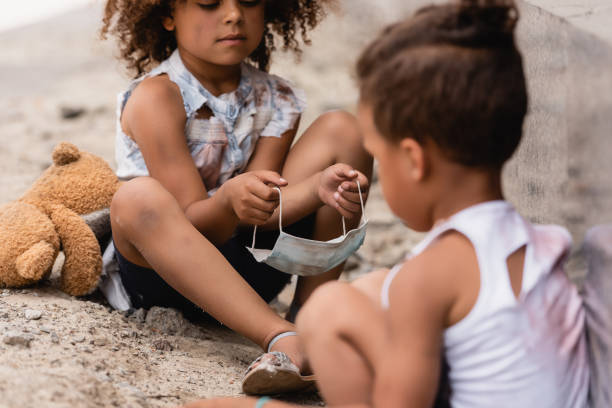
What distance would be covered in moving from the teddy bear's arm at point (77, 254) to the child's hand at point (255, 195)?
502 millimetres

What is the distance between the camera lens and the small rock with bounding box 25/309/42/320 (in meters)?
1.80

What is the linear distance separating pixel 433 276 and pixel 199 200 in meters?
1.01

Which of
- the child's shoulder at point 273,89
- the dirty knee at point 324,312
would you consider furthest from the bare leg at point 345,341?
the child's shoulder at point 273,89

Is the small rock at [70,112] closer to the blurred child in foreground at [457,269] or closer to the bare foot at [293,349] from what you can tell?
the bare foot at [293,349]

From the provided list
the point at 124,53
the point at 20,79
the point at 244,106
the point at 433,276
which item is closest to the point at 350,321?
the point at 433,276

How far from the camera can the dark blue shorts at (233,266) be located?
6.61 feet

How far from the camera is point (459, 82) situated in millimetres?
1091

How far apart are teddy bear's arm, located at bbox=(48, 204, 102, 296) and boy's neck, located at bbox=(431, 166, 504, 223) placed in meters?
1.21

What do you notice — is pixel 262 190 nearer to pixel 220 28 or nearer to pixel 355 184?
pixel 355 184

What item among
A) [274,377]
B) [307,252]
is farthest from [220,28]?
[274,377]

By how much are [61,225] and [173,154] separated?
1.27 ft

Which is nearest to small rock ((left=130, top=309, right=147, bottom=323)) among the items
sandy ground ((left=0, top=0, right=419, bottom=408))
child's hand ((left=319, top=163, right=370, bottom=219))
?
sandy ground ((left=0, top=0, right=419, bottom=408))

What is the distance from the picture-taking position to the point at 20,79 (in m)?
5.77

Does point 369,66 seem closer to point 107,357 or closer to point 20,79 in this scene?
point 107,357
